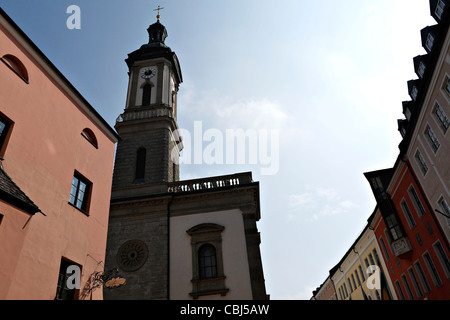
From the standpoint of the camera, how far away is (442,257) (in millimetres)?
20234

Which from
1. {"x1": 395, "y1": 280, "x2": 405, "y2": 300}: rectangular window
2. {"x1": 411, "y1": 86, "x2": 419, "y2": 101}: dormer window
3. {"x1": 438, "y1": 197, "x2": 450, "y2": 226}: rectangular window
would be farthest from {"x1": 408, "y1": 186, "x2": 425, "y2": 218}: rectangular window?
{"x1": 395, "y1": 280, "x2": 405, "y2": 300}: rectangular window

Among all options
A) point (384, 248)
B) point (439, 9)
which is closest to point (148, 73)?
point (439, 9)

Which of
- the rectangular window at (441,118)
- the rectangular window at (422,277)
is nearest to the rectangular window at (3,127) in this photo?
the rectangular window at (441,118)

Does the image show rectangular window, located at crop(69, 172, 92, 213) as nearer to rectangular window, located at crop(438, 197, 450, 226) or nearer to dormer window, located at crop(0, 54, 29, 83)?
dormer window, located at crop(0, 54, 29, 83)

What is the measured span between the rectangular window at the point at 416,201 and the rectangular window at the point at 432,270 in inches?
112

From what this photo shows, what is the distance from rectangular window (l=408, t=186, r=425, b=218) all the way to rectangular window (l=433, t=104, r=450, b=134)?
6.22 m

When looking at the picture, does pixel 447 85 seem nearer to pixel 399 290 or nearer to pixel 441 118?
pixel 441 118

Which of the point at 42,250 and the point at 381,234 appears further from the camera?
the point at 381,234

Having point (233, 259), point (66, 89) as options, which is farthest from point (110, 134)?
point (233, 259)

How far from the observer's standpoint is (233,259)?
19453mm

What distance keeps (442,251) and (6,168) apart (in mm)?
23602

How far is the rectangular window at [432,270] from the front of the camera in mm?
21202
